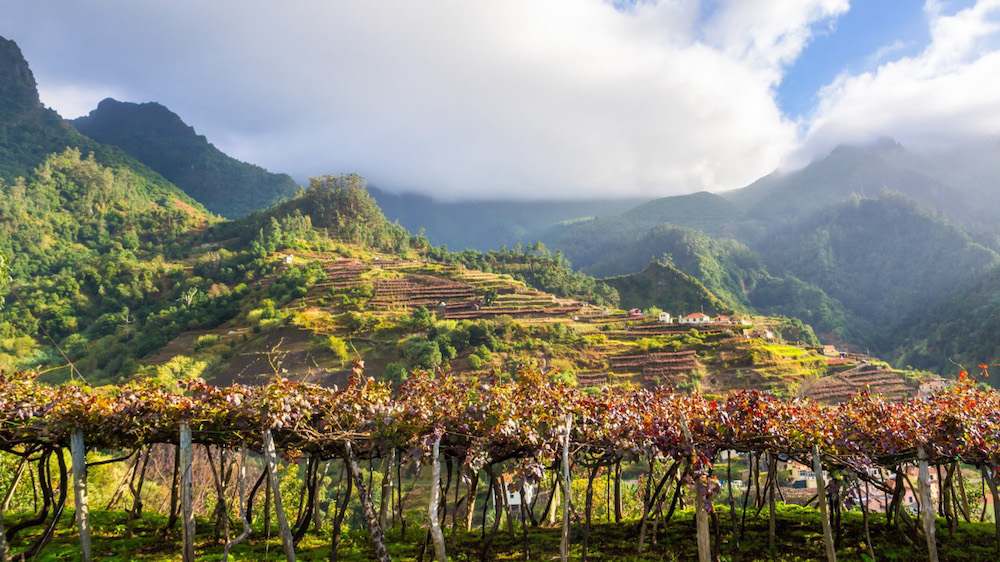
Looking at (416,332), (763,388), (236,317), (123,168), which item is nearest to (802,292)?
(763,388)

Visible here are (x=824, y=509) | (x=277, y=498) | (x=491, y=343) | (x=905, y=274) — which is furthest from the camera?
(x=905, y=274)

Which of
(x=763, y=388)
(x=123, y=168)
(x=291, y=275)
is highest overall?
(x=123, y=168)

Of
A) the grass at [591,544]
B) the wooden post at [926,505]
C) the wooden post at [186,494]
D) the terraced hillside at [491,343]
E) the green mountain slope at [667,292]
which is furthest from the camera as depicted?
the green mountain slope at [667,292]

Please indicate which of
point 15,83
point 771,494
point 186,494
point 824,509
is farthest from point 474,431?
point 15,83

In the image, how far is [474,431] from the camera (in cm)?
693

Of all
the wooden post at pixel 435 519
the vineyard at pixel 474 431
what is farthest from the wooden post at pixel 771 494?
the wooden post at pixel 435 519

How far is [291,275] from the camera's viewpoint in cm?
8188

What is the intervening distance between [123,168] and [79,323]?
3026 inches

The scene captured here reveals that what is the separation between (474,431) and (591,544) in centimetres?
314

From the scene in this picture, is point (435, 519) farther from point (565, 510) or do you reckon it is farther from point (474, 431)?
point (565, 510)

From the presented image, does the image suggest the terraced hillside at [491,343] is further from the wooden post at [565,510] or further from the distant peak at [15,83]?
the distant peak at [15,83]

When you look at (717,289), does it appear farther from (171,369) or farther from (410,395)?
(410,395)

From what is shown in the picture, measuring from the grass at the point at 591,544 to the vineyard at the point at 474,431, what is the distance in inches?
15.5

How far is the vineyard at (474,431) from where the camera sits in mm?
6270
